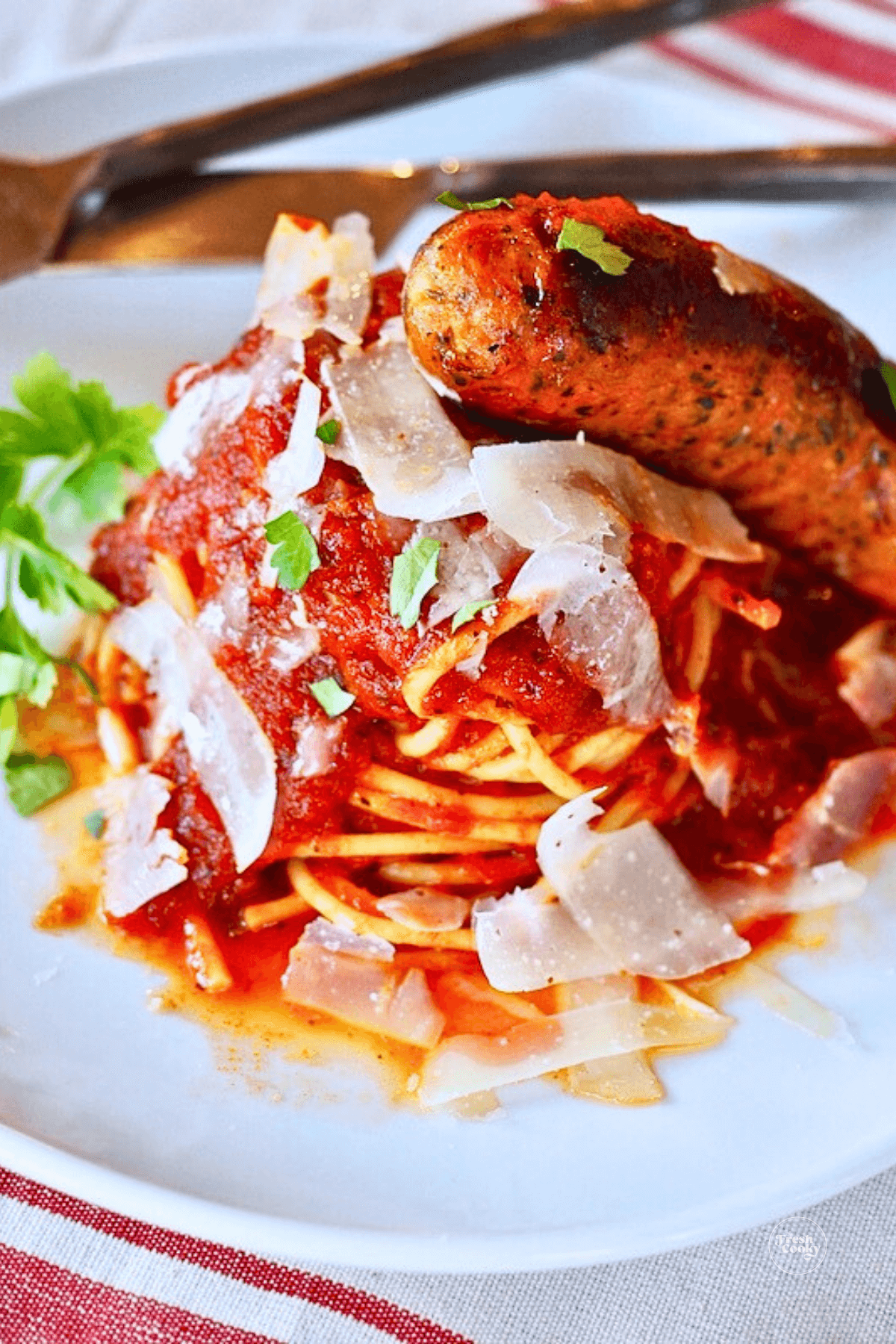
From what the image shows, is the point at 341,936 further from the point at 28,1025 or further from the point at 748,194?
the point at 748,194

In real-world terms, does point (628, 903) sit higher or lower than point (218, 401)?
lower

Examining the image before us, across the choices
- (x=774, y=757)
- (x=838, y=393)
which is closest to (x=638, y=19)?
(x=838, y=393)

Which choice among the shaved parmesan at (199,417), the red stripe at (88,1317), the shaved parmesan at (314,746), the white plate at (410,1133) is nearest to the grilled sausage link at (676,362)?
the shaved parmesan at (199,417)

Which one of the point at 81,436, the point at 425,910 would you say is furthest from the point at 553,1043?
the point at 81,436

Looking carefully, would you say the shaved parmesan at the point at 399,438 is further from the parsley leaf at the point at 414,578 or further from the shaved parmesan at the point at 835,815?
the shaved parmesan at the point at 835,815

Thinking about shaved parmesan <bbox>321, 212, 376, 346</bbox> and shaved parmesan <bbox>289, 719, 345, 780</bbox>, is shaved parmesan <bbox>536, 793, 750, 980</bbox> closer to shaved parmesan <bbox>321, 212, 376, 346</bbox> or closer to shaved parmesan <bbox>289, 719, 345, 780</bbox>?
shaved parmesan <bbox>289, 719, 345, 780</bbox>

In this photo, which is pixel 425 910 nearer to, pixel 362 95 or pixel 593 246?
pixel 593 246
